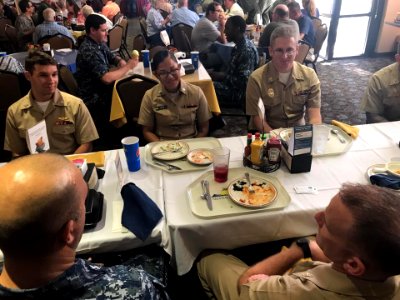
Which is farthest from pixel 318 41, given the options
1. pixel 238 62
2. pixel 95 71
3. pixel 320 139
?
pixel 320 139

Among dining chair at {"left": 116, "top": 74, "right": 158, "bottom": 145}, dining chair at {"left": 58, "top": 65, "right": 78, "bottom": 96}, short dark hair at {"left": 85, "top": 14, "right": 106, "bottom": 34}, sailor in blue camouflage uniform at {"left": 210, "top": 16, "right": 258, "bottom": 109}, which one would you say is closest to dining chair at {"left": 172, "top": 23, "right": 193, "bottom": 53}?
sailor in blue camouflage uniform at {"left": 210, "top": 16, "right": 258, "bottom": 109}

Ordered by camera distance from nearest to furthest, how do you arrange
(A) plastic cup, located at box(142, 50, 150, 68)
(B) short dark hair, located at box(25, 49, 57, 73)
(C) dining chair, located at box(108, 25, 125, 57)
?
(B) short dark hair, located at box(25, 49, 57, 73), (A) plastic cup, located at box(142, 50, 150, 68), (C) dining chair, located at box(108, 25, 125, 57)

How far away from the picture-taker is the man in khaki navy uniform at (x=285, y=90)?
236 cm

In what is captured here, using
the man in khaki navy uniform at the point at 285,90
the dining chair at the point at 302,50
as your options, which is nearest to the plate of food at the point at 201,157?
the man in khaki navy uniform at the point at 285,90

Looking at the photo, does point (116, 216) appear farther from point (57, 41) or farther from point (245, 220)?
point (57, 41)

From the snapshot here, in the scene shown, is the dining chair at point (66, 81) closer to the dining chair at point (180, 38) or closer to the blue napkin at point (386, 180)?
the dining chair at point (180, 38)

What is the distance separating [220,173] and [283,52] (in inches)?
45.3

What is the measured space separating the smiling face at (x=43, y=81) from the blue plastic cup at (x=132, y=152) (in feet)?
2.60

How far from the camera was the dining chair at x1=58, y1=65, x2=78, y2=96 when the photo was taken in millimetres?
2982

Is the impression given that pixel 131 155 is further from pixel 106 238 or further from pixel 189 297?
pixel 189 297

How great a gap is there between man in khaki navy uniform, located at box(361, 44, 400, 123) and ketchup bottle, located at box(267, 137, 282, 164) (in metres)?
1.22

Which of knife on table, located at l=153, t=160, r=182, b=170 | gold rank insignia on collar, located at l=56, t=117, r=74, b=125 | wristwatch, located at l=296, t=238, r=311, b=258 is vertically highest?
gold rank insignia on collar, located at l=56, t=117, r=74, b=125

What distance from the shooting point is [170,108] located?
91.7 inches

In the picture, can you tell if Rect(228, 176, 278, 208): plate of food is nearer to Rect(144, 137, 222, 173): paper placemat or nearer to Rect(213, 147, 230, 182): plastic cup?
Rect(213, 147, 230, 182): plastic cup
